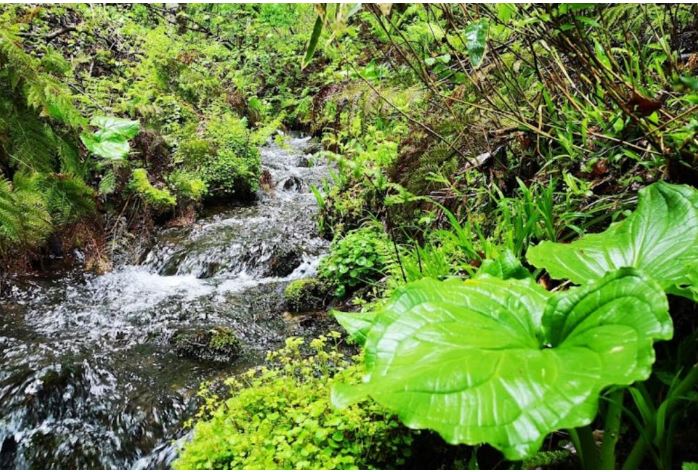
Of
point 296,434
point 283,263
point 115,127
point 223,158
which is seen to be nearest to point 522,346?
point 296,434

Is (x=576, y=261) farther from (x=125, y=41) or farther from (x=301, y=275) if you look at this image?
(x=125, y=41)

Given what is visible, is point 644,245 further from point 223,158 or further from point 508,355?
point 223,158

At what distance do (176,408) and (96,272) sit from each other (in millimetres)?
2707

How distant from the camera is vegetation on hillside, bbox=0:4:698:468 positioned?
0.88 meters

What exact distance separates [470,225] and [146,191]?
4.51 meters

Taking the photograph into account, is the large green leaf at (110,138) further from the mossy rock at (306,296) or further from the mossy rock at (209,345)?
the mossy rock at (306,296)

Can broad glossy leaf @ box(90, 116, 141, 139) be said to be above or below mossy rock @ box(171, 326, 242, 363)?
above

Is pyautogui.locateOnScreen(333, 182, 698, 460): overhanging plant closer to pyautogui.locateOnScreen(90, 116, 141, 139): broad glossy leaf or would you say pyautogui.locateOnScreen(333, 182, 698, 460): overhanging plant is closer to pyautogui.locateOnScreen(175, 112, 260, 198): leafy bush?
pyautogui.locateOnScreen(90, 116, 141, 139): broad glossy leaf

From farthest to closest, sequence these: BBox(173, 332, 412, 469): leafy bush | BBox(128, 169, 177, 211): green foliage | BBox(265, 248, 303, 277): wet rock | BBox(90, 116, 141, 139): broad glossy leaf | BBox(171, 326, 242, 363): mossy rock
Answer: BBox(128, 169, 177, 211): green foliage < BBox(265, 248, 303, 277): wet rock < BBox(90, 116, 141, 139): broad glossy leaf < BBox(171, 326, 242, 363): mossy rock < BBox(173, 332, 412, 469): leafy bush

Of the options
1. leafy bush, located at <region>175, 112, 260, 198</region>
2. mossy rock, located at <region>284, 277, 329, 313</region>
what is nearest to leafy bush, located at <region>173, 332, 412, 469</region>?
mossy rock, located at <region>284, 277, 329, 313</region>

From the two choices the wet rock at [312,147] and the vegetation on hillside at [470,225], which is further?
the wet rock at [312,147]

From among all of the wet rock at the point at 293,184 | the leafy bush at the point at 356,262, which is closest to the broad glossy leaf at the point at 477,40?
the leafy bush at the point at 356,262

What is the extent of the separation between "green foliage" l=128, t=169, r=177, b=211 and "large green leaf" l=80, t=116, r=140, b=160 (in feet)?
3.34

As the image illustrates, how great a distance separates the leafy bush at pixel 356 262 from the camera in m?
4.12
